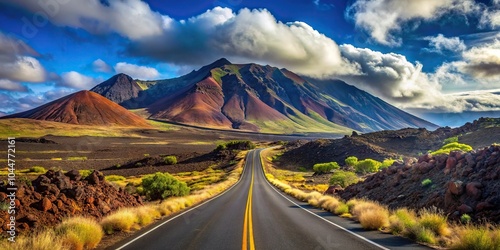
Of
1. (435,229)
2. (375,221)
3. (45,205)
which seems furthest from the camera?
(45,205)

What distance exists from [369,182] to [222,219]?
1448cm

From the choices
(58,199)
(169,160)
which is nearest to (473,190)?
(58,199)

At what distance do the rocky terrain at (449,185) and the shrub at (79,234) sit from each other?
46.9ft

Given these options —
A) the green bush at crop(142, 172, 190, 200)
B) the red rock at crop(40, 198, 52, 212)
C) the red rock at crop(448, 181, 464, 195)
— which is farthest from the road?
the green bush at crop(142, 172, 190, 200)

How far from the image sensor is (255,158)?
339 feet

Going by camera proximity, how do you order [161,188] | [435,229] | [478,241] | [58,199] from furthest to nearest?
[161,188]
[58,199]
[435,229]
[478,241]

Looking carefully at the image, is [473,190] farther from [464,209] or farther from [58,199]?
[58,199]

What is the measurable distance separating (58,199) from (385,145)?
91.9 m

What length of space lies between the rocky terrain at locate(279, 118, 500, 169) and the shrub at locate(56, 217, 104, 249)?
249 ft

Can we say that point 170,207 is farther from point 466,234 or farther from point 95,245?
point 466,234

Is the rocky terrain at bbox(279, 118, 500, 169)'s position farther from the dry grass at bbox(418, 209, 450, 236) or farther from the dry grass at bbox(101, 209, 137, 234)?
the dry grass at bbox(101, 209, 137, 234)

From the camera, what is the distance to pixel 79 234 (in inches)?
417

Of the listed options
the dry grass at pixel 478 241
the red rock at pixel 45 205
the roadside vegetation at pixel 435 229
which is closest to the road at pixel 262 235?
the roadside vegetation at pixel 435 229

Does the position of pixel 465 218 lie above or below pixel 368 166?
above
